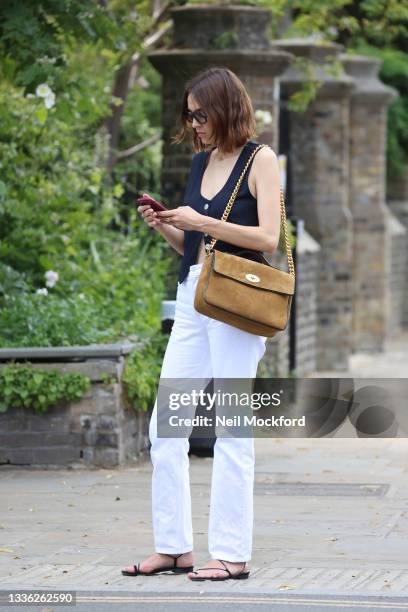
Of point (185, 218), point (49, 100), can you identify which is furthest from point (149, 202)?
point (49, 100)

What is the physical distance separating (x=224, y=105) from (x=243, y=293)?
748 mm

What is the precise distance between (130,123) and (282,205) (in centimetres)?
1266

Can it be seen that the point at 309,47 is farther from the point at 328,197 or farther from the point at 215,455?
the point at 215,455

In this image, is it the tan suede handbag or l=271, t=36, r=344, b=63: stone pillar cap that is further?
l=271, t=36, r=344, b=63: stone pillar cap

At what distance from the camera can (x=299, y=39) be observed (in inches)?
705

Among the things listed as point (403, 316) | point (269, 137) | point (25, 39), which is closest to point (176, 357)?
point (25, 39)

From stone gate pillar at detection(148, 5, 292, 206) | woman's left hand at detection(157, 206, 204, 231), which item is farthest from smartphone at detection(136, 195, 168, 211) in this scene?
stone gate pillar at detection(148, 5, 292, 206)

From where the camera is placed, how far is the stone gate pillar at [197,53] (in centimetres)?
1230

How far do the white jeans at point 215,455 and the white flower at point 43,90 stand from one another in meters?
4.41

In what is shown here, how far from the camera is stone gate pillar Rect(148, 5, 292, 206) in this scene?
12297 mm

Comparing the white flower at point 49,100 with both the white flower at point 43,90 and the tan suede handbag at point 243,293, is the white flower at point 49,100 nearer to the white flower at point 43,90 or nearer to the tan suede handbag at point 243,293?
the white flower at point 43,90

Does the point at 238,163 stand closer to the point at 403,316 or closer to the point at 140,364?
the point at 140,364

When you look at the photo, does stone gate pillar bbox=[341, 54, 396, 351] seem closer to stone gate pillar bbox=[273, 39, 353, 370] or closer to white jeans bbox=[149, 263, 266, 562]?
stone gate pillar bbox=[273, 39, 353, 370]

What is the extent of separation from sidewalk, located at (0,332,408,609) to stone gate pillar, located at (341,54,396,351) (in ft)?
37.6
